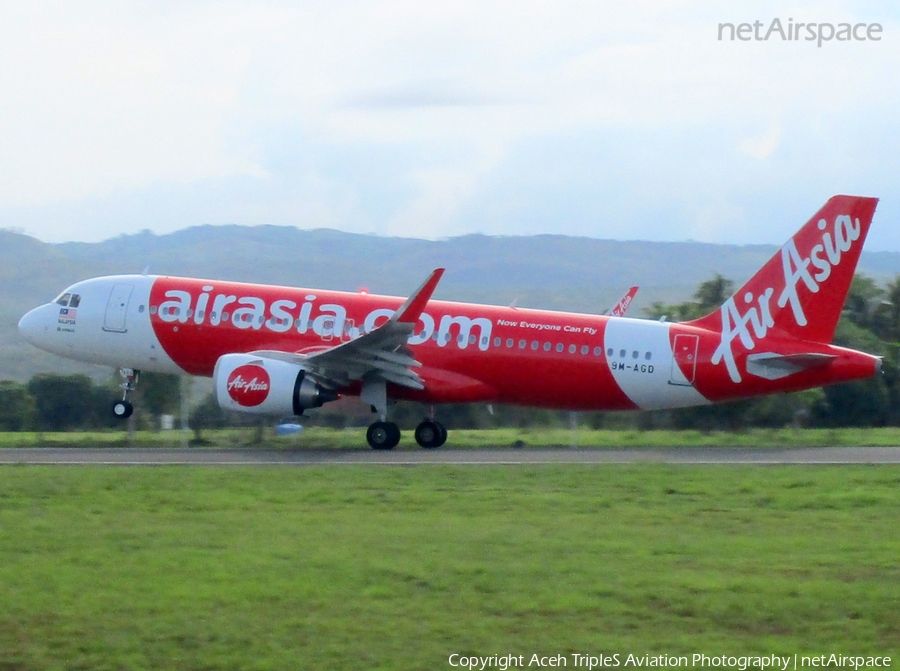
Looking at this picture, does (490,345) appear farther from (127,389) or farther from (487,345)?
(127,389)

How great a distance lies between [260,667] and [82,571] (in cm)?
359

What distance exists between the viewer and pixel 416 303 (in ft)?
86.3

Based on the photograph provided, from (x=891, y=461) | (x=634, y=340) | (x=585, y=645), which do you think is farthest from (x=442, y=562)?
(x=634, y=340)

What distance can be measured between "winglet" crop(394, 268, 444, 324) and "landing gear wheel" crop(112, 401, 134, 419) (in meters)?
7.98

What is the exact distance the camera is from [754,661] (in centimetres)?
909

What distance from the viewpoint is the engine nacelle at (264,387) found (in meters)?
26.6

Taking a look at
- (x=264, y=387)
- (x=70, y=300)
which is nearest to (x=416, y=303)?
(x=264, y=387)

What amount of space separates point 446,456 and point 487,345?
4.09 meters

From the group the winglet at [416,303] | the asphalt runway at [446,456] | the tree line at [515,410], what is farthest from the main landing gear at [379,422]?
the tree line at [515,410]

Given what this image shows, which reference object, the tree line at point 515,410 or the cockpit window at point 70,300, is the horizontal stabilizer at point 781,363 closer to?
Answer: the tree line at point 515,410

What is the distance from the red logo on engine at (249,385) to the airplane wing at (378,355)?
94 cm

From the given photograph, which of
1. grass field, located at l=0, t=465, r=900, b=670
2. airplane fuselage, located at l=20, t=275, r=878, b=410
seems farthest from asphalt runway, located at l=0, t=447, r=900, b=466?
grass field, located at l=0, t=465, r=900, b=670

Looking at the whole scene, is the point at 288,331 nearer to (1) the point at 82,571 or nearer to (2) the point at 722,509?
(2) the point at 722,509

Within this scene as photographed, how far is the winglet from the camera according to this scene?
2589cm
